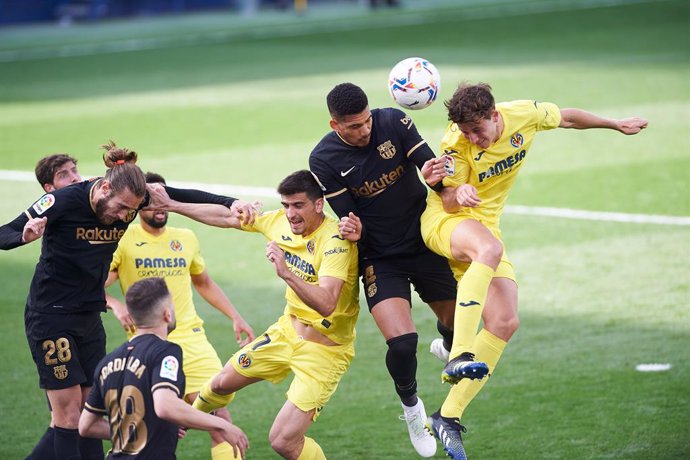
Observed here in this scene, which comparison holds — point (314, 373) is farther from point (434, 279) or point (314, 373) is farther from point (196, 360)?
point (196, 360)

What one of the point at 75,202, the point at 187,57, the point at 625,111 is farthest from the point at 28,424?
the point at 187,57

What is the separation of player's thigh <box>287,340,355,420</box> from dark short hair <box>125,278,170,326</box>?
196cm

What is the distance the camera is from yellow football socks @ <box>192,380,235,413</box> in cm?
864

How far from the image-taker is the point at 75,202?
8.11 metres

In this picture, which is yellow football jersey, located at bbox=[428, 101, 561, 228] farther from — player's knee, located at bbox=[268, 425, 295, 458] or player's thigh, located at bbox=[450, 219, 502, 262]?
player's knee, located at bbox=[268, 425, 295, 458]

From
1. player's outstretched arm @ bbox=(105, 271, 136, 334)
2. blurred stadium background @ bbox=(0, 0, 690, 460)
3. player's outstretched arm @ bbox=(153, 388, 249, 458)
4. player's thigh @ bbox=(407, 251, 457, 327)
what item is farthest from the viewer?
blurred stadium background @ bbox=(0, 0, 690, 460)

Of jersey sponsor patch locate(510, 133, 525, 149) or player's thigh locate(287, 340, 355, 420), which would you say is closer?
player's thigh locate(287, 340, 355, 420)

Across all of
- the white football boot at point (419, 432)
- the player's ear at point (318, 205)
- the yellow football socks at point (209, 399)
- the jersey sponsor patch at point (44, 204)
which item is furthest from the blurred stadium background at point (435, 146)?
the jersey sponsor patch at point (44, 204)

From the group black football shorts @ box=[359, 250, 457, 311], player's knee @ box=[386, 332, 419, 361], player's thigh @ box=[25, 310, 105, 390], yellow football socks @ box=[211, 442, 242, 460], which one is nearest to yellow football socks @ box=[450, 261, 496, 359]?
player's knee @ box=[386, 332, 419, 361]

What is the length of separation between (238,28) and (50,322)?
1261 inches

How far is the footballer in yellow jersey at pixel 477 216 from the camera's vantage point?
8.08 meters

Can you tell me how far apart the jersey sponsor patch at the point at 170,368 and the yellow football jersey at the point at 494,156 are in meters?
2.88

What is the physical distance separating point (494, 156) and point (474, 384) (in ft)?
5.88

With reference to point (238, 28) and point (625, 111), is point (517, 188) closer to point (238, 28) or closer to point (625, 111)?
point (625, 111)
